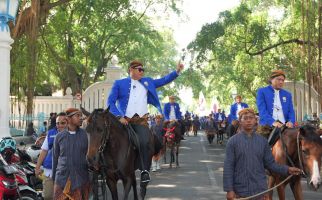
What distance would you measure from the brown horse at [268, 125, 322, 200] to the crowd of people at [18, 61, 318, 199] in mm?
457

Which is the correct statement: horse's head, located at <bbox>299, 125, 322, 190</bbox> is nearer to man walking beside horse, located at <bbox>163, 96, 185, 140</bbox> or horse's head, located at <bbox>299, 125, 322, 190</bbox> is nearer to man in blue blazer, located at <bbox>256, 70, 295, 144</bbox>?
man in blue blazer, located at <bbox>256, 70, 295, 144</bbox>

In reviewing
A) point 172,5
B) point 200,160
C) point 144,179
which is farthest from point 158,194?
point 172,5

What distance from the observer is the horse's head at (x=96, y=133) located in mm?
7020

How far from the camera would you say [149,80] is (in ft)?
31.6

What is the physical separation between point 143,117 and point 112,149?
123 cm

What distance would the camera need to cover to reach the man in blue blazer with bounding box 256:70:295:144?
877 cm

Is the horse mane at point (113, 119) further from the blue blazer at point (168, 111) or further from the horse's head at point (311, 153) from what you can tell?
the blue blazer at point (168, 111)

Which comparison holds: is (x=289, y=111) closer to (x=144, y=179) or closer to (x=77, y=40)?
(x=144, y=179)

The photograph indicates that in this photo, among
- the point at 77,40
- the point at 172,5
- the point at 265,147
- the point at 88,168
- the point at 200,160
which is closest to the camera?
the point at 265,147

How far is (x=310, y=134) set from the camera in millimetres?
6609

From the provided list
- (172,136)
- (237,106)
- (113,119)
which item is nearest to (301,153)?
(113,119)

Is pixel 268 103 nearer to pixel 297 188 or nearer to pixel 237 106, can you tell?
pixel 297 188

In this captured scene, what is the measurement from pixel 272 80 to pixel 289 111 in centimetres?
62

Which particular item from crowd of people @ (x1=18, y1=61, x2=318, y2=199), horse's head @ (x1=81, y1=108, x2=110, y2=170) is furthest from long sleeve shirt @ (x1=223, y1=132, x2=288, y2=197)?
horse's head @ (x1=81, y1=108, x2=110, y2=170)
